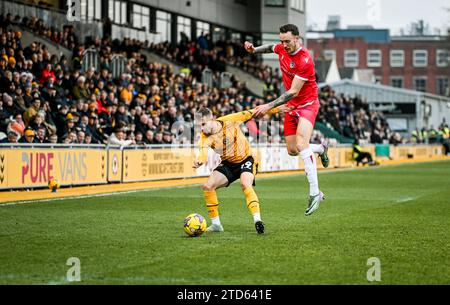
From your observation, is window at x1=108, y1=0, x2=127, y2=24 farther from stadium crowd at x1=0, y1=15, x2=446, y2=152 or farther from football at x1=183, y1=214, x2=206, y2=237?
football at x1=183, y1=214, x2=206, y2=237

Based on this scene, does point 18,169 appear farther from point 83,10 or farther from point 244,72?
point 244,72

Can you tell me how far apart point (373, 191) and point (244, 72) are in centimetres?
2666

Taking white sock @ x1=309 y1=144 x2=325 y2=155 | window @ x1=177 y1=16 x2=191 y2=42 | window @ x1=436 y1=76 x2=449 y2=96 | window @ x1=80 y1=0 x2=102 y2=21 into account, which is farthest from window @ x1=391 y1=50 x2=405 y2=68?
white sock @ x1=309 y1=144 x2=325 y2=155

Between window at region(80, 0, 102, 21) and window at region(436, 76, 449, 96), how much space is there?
88.0 m

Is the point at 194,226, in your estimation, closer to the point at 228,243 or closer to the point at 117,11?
the point at 228,243

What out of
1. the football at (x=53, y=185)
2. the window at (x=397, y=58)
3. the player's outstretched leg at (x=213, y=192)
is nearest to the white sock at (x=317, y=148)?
the player's outstretched leg at (x=213, y=192)

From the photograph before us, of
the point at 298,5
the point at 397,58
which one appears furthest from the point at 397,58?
the point at 298,5

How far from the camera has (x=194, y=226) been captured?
12.8m

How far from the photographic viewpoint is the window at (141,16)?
43469 millimetres

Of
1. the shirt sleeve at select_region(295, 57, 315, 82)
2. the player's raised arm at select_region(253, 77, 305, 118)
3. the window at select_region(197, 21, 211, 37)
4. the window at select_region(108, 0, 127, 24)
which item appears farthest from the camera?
the window at select_region(197, 21, 211, 37)

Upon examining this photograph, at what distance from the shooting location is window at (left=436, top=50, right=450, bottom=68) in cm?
12050

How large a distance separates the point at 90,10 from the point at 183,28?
10493mm

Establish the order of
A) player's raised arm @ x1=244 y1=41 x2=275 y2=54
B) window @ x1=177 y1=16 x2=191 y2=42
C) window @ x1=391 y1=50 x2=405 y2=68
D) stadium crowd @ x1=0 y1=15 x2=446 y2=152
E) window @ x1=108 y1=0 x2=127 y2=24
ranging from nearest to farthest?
player's raised arm @ x1=244 y1=41 x2=275 y2=54 < stadium crowd @ x1=0 y1=15 x2=446 y2=152 < window @ x1=108 y1=0 x2=127 y2=24 < window @ x1=177 y1=16 x2=191 y2=42 < window @ x1=391 y1=50 x2=405 y2=68

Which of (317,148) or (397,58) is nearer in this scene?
(317,148)
